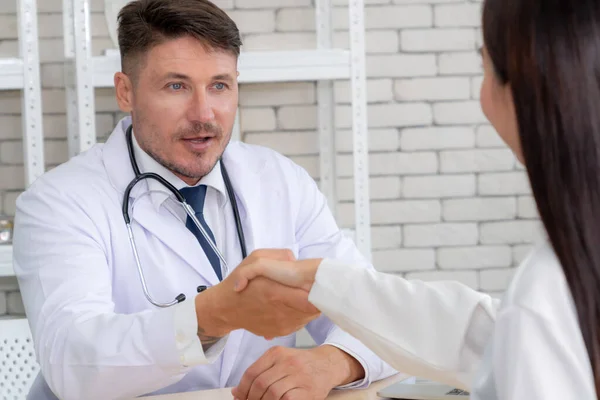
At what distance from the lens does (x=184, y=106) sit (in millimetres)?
1941

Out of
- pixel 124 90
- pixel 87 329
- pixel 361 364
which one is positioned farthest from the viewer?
pixel 124 90

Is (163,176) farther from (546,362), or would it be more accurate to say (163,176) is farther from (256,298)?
(546,362)

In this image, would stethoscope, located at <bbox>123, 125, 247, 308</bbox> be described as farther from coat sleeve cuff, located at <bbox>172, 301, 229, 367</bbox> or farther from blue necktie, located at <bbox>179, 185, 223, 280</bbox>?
coat sleeve cuff, located at <bbox>172, 301, 229, 367</bbox>

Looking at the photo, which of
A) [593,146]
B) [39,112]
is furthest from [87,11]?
[593,146]

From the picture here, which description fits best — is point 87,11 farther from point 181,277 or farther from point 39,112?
point 181,277

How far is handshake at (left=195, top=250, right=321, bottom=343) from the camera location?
1.34 metres

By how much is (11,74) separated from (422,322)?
177 cm

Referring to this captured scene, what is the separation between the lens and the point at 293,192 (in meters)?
2.10

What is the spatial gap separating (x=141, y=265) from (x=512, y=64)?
1.18 m

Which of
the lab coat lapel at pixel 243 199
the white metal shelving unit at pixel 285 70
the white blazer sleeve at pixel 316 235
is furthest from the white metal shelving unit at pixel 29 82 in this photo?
the white blazer sleeve at pixel 316 235

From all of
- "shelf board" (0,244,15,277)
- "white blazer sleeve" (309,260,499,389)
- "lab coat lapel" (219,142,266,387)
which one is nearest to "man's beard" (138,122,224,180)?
"lab coat lapel" (219,142,266,387)

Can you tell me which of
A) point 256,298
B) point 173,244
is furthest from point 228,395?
point 173,244

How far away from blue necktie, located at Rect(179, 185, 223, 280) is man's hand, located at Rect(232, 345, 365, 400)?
38 cm

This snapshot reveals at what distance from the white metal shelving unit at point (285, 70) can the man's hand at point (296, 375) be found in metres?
0.98
